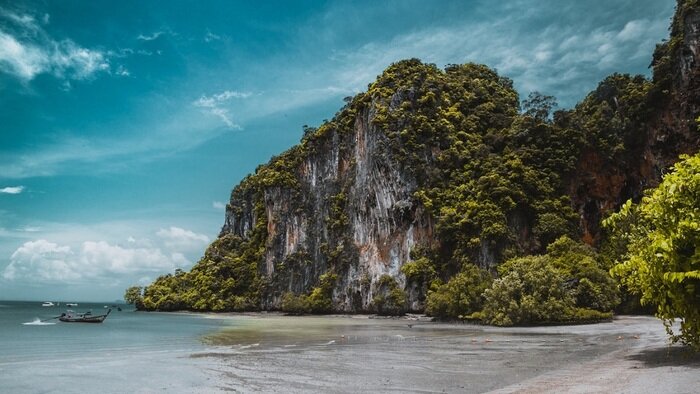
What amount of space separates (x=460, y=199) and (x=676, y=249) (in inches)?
2217

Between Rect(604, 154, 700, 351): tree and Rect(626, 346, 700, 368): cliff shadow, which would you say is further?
Rect(626, 346, 700, 368): cliff shadow

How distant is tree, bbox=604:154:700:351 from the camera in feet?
33.6

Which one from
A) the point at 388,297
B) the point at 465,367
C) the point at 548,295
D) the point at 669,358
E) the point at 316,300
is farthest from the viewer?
the point at 316,300

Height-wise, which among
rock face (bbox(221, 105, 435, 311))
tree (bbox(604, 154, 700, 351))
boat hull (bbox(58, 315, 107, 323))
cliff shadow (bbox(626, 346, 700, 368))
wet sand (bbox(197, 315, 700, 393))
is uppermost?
rock face (bbox(221, 105, 435, 311))

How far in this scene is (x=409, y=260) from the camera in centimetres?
6738

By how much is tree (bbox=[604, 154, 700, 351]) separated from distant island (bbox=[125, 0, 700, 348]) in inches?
1118

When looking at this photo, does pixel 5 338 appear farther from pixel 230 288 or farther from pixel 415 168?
pixel 230 288

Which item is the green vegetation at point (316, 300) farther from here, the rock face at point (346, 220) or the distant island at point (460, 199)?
the rock face at point (346, 220)

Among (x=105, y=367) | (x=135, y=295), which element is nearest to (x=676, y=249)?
(x=105, y=367)

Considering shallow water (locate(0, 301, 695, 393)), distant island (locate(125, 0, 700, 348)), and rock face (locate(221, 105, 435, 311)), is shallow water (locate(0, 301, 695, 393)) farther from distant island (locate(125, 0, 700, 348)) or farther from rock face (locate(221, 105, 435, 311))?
rock face (locate(221, 105, 435, 311))

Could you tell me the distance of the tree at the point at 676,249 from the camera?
10.2 meters

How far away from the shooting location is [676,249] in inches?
422

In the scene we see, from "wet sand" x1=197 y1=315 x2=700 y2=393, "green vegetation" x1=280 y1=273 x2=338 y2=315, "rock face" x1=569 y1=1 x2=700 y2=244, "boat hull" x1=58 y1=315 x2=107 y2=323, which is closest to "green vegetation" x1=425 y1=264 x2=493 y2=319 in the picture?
"rock face" x1=569 y1=1 x2=700 y2=244

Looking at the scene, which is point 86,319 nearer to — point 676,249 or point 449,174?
point 449,174
